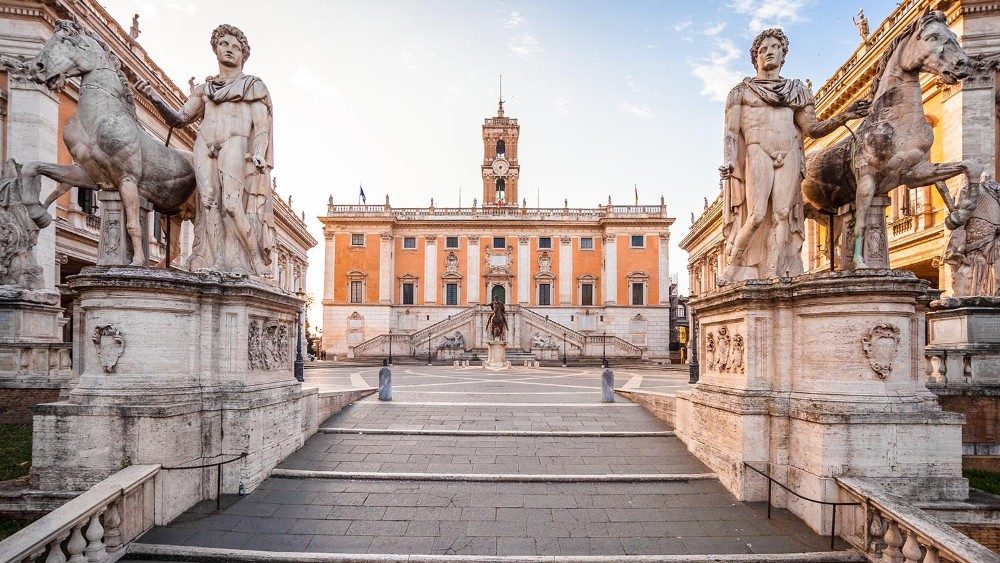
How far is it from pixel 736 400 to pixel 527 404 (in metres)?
5.24

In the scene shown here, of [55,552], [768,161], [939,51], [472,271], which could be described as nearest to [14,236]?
[55,552]

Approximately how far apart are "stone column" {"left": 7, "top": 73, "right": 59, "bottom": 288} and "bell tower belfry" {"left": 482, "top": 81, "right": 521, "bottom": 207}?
4433 cm

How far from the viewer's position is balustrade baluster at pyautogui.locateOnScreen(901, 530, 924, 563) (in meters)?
3.72

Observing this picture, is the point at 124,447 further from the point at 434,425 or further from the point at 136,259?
the point at 434,425

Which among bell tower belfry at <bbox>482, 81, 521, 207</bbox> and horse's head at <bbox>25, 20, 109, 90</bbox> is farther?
bell tower belfry at <bbox>482, 81, 521, 207</bbox>

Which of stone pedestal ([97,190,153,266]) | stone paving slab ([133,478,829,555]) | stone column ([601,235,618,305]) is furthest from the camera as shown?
stone column ([601,235,618,305])

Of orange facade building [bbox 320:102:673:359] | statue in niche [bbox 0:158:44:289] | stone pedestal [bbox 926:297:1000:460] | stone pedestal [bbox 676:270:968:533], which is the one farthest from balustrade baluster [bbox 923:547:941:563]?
orange facade building [bbox 320:102:673:359]

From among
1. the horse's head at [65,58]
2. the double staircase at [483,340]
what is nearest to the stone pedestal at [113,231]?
the horse's head at [65,58]

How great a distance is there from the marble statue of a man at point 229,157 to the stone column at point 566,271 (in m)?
45.9

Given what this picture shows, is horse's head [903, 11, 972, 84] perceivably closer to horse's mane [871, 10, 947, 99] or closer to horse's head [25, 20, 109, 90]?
horse's mane [871, 10, 947, 99]

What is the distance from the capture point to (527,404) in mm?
10195

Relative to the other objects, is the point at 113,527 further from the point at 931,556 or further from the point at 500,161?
the point at 500,161

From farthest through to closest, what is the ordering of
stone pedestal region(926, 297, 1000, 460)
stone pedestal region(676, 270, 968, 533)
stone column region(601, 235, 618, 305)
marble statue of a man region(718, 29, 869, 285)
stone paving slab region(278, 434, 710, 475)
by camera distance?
stone column region(601, 235, 618, 305) < stone pedestal region(926, 297, 1000, 460) < stone paving slab region(278, 434, 710, 475) < marble statue of a man region(718, 29, 869, 285) < stone pedestal region(676, 270, 968, 533)

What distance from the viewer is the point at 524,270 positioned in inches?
2018
